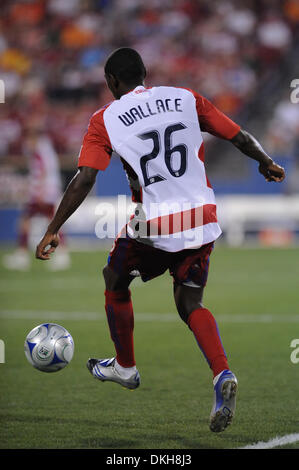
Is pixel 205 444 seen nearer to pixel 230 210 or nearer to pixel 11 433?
pixel 11 433

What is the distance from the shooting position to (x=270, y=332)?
8023mm

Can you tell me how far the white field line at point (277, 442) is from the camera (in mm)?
4156

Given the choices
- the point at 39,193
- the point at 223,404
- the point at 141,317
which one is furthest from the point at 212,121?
the point at 39,193

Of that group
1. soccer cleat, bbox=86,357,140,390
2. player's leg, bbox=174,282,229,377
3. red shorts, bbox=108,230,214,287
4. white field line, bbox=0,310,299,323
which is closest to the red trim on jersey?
red shorts, bbox=108,230,214,287

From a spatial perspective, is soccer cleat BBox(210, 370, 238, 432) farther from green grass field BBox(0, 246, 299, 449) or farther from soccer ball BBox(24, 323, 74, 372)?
soccer ball BBox(24, 323, 74, 372)

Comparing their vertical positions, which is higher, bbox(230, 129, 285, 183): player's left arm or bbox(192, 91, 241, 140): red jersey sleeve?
bbox(192, 91, 241, 140): red jersey sleeve

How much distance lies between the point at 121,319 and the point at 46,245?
2.48 ft

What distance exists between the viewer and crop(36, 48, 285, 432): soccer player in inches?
180

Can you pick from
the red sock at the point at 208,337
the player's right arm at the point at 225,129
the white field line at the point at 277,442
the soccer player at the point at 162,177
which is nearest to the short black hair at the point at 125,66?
the soccer player at the point at 162,177

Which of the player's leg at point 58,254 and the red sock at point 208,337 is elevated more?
the player's leg at point 58,254

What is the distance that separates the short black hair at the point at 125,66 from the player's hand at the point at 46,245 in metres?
0.94

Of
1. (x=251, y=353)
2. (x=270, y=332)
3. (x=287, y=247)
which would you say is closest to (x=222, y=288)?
(x=270, y=332)

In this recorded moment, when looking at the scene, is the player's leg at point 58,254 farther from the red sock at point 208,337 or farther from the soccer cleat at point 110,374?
the red sock at point 208,337

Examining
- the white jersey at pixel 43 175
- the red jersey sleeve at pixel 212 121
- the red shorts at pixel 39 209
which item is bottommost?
the red jersey sleeve at pixel 212 121
